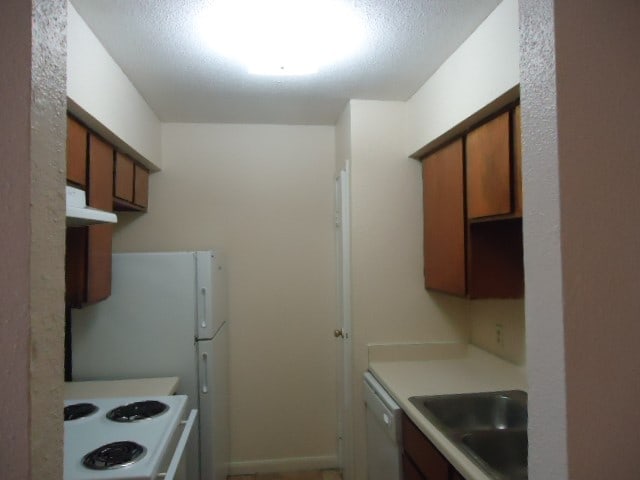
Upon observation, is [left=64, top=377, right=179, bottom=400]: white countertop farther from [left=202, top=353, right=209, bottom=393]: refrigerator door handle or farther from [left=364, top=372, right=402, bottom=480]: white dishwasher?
[left=364, top=372, right=402, bottom=480]: white dishwasher

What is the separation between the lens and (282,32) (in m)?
1.66

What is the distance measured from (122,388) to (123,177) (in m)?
1.13

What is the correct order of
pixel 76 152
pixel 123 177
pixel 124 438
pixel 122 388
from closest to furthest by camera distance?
pixel 124 438
pixel 76 152
pixel 122 388
pixel 123 177

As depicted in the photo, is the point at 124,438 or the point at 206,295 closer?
the point at 124,438

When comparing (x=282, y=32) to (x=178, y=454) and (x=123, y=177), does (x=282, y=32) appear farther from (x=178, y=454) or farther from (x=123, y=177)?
(x=178, y=454)

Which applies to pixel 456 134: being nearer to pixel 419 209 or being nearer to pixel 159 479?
pixel 419 209

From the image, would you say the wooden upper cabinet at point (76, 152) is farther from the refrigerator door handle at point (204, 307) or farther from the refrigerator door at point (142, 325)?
the refrigerator door handle at point (204, 307)

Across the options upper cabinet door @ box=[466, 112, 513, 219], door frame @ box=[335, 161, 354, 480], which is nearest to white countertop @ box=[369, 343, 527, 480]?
door frame @ box=[335, 161, 354, 480]

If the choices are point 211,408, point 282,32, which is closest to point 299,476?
point 211,408

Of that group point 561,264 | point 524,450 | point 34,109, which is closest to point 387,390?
point 524,450

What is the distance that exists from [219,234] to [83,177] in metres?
1.18

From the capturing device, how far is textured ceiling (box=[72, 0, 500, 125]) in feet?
5.00

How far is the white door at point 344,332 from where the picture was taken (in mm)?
2453

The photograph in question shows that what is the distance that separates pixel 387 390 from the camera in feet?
6.72
